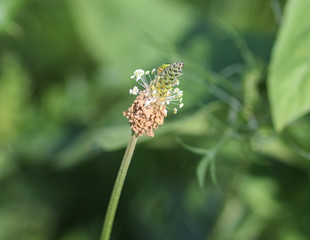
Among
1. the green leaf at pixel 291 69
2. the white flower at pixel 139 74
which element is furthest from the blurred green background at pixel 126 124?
the white flower at pixel 139 74

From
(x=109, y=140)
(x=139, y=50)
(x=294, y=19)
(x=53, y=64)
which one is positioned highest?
(x=53, y=64)

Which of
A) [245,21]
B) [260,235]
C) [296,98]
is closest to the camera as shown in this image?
[296,98]

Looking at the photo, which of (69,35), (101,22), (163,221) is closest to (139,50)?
(101,22)

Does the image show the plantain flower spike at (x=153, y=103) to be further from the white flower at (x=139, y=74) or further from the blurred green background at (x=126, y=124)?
the blurred green background at (x=126, y=124)

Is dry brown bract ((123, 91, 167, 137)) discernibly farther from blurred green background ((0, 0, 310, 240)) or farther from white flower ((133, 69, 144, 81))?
blurred green background ((0, 0, 310, 240))

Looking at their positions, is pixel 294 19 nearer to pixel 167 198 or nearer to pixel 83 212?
pixel 167 198

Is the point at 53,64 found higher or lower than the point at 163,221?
higher
